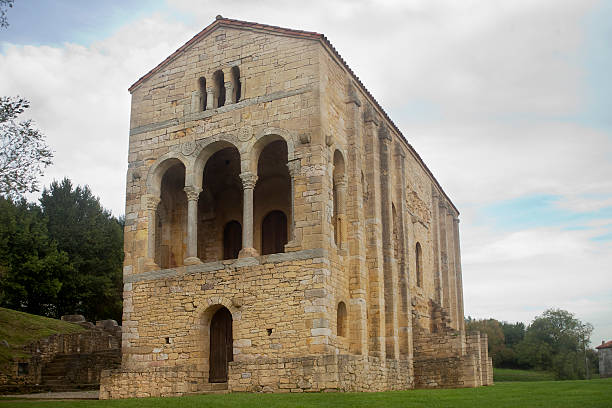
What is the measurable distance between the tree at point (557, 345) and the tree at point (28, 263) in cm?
3373

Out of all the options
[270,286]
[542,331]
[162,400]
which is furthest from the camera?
[542,331]

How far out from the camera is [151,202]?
22047mm

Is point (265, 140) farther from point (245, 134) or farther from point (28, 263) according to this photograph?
point (28, 263)

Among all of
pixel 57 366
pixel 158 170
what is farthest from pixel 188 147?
pixel 57 366

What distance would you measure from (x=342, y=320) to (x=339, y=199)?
381cm

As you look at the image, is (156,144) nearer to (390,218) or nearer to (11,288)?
(390,218)

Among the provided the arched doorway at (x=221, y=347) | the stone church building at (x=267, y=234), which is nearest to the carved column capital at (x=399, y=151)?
the stone church building at (x=267, y=234)

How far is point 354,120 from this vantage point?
22.2 meters

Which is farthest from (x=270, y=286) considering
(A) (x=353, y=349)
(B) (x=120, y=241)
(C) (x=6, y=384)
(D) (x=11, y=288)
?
(B) (x=120, y=241)

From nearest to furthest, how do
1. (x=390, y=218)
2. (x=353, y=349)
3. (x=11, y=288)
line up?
1. (x=353, y=349)
2. (x=390, y=218)
3. (x=11, y=288)

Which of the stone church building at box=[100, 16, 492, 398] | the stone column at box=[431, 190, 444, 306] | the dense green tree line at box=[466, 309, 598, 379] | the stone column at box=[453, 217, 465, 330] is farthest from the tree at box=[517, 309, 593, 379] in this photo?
the stone church building at box=[100, 16, 492, 398]

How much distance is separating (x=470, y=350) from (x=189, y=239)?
13127mm

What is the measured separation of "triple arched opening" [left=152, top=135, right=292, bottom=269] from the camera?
23641 mm

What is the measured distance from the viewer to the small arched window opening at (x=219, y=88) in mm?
22078
